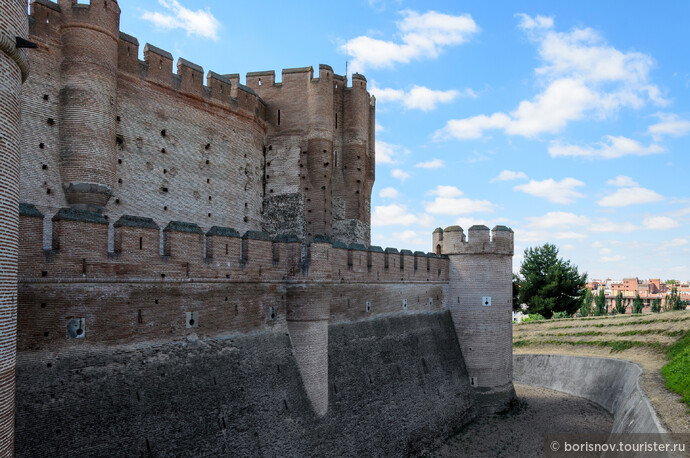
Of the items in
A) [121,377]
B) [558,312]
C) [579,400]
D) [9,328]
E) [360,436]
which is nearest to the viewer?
[9,328]

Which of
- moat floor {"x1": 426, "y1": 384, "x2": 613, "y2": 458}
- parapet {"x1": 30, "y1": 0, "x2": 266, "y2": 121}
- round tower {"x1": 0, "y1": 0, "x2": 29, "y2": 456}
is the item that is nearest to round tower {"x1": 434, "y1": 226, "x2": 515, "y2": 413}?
moat floor {"x1": 426, "y1": 384, "x2": 613, "y2": 458}

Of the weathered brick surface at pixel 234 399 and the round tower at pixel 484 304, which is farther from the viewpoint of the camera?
the round tower at pixel 484 304

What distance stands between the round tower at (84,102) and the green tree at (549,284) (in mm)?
40410

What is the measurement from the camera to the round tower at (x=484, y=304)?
70.8 ft

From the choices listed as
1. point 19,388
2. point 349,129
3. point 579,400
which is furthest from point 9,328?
point 579,400

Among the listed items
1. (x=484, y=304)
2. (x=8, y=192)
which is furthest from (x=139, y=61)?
(x=484, y=304)

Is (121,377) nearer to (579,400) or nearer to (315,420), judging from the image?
(315,420)

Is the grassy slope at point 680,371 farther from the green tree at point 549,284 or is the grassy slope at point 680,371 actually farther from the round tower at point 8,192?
the green tree at point 549,284

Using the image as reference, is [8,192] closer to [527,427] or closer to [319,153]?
[319,153]

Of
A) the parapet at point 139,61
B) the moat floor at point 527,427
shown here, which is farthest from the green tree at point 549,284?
the parapet at point 139,61

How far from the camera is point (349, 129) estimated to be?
23031 mm

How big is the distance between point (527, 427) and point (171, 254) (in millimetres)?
16182

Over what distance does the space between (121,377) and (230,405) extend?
275 centimetres

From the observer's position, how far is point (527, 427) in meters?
19.7
